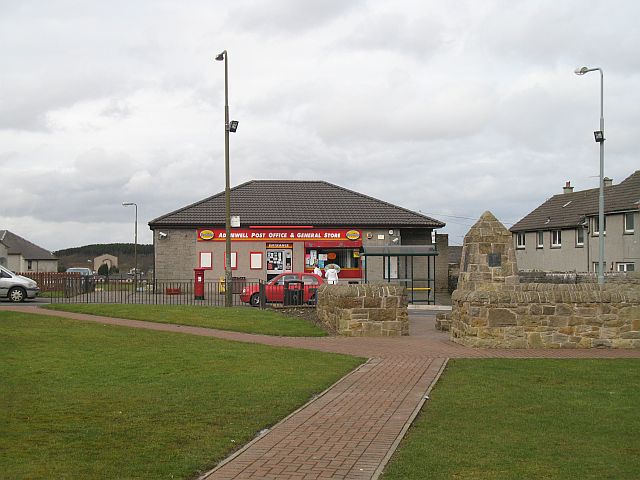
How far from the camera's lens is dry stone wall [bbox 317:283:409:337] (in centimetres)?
1894

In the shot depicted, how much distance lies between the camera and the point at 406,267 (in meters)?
35.2

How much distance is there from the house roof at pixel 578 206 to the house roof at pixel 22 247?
5812cm

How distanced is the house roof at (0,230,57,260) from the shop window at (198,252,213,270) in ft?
172

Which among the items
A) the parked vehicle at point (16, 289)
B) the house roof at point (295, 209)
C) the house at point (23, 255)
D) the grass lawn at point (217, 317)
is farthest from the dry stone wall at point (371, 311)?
the house at point (23, 255)

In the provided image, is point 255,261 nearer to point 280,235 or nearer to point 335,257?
point 280,235

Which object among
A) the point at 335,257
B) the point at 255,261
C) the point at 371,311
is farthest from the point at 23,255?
the point at 371,311

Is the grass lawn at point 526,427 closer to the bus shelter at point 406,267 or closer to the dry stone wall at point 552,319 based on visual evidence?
the dry stone wall at point 552,319

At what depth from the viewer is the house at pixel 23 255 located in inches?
3482

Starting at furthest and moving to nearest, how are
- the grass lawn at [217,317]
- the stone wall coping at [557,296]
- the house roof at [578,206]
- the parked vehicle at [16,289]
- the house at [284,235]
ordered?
the house roof at [578,206] < the house at [284,235] < the parked vehicle at [16,289] < the grass lawn at [217,317] < the stone wall coping at [557,296]

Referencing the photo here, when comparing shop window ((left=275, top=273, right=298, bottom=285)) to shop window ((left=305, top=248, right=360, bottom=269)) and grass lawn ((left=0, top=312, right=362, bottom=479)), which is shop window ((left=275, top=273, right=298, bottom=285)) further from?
shop window ((left=305, top=248, right=360, bottom=269))

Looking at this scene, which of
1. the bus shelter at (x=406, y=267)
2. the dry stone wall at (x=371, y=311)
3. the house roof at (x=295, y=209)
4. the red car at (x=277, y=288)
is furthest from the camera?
the house roof at (x=295, y=209)

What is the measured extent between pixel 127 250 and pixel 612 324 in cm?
12980

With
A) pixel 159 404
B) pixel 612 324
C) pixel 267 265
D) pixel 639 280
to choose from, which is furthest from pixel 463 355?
pixel 267 265

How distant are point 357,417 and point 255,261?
110ft
